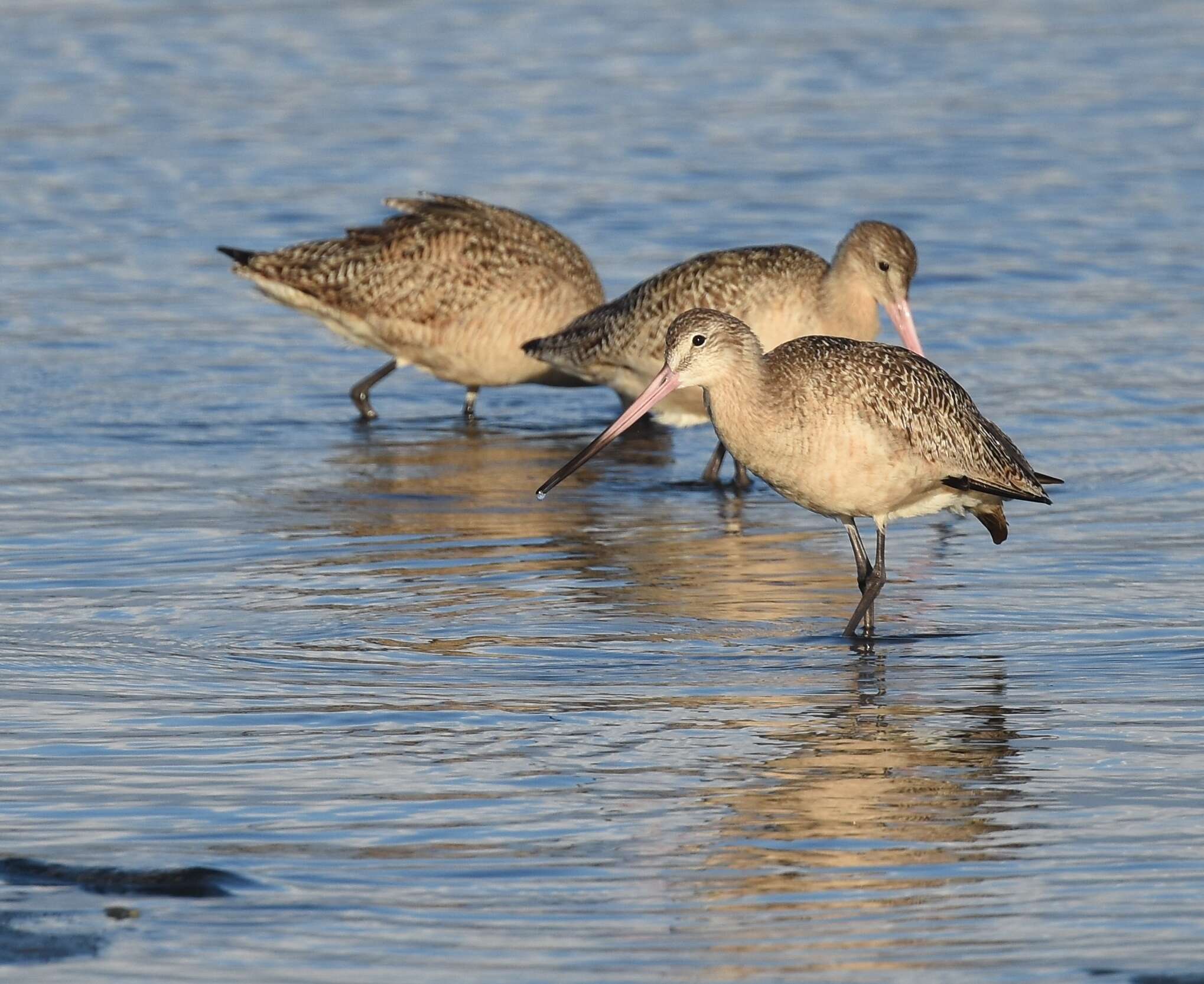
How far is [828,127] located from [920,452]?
11.4m

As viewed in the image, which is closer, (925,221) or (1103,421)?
(1103,421)

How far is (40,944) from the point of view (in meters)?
4.79

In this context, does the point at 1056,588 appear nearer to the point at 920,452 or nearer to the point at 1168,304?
the point at 920,452

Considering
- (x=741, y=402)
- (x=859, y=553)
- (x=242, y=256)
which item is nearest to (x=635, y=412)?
(x=741, y=402)

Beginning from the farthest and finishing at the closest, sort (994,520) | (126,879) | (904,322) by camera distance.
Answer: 1. (904,322)
2. (994,520)
3. (126,879)

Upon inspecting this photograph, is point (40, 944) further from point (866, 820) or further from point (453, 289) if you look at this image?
point (453, 289)

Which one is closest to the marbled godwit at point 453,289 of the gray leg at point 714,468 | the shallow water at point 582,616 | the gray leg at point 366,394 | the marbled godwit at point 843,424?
the gray leg at point 366,394

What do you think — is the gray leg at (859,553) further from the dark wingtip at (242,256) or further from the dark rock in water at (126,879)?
the dark wingtip at (242,256)

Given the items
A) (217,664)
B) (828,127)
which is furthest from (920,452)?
(828,127)

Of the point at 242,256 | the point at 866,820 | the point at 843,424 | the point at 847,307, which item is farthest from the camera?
the point at 242,256

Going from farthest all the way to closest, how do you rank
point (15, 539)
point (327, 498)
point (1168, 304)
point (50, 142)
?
1. point (50, 142)
2. point (1168, 304)
3. point (327, 498)
4. point (15, 539)

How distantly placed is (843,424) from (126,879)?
3080mm

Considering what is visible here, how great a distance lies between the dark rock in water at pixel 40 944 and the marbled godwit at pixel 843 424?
10.5 ft

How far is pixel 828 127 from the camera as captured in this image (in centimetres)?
1855
